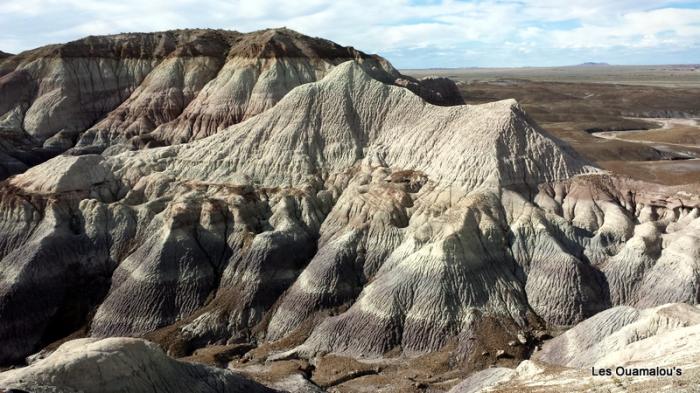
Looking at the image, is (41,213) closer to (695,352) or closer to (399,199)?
(399,199)

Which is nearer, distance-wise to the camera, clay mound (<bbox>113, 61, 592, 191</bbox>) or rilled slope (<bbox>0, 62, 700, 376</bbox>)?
rilled slope (<bbox>0, 62, 700, 376</bbox>)

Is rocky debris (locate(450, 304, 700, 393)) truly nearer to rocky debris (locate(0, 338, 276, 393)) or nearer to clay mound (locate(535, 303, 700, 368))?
clay mound (locate(535, 303, 700, 368))

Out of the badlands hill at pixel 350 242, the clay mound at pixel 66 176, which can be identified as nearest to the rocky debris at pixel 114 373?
the badlands hill at pixel 350 242

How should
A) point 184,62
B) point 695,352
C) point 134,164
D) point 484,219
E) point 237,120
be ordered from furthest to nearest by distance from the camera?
point 184,62, point 237,120, point 134,164, point 484,219, point 695,352

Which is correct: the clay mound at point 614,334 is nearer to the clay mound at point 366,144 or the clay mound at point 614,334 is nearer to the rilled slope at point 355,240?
the rilled slope at point 355,240

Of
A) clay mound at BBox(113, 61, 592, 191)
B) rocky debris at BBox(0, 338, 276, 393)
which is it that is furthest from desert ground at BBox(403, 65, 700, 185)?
rocky debris at BBox(0, 338, 276, 393)

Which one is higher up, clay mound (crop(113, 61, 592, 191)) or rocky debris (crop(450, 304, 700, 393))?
clay mound (crop(113, 61, 592, 191))

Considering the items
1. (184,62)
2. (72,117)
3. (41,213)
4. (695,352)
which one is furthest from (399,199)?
(72,117)
